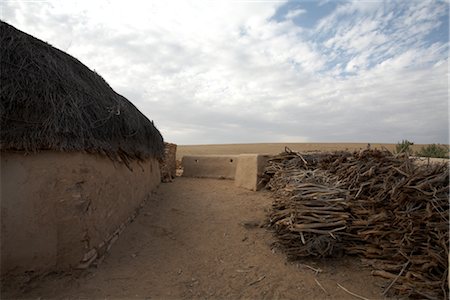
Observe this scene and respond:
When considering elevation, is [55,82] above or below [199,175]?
above

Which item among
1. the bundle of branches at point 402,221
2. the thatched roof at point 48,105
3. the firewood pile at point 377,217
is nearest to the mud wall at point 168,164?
the thatched roof at point 48,105

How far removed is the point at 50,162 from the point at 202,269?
2.55 metres

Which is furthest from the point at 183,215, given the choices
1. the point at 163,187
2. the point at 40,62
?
the point at 40,62

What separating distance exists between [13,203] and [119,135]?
1.88 metres

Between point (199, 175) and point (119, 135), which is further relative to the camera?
point (199, 175)

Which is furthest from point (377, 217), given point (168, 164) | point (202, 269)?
point (168, 164)

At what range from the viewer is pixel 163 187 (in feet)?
29.1

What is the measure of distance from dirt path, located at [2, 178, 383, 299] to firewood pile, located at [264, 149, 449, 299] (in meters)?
0.29

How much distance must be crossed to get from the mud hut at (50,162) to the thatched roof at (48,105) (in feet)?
0.04

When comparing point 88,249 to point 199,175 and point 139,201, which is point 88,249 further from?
point 199,175

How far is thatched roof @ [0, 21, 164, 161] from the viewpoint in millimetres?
4035

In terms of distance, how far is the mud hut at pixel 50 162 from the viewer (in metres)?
3.99

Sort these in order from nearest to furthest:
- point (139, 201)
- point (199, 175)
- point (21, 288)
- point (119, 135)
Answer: point (21, 288) → point (119, 135) → point (139, 201) → point (199, 175)

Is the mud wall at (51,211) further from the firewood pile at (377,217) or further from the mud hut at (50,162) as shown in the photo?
the firewood pile at (377,217)
